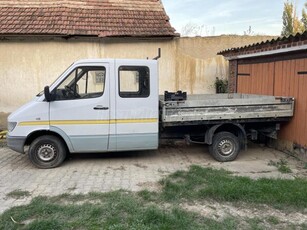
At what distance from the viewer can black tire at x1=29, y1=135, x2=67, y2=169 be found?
6348 millimetres

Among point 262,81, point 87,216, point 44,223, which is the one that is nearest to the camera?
→ point 44,223

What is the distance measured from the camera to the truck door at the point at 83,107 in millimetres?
6270

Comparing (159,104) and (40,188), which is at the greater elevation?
(159,104)

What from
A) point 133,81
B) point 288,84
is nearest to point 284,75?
point 288,84

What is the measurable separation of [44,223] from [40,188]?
1.53 m

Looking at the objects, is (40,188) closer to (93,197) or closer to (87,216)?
(93,197)

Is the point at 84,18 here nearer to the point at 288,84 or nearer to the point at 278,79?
the point at 278,79

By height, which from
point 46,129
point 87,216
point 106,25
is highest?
point 106,25

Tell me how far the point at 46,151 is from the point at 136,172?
6.36 ft

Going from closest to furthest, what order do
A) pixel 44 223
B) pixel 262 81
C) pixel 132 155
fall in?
pixel 44 223, pixel 132 155, pixel 262 81

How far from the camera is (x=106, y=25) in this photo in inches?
410

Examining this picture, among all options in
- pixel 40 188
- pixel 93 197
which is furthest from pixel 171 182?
pixel 40 188

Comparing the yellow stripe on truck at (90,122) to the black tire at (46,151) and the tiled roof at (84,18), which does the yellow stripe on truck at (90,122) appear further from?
the tiled roof at (84,18)

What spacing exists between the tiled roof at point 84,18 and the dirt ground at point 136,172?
13.6 ft
